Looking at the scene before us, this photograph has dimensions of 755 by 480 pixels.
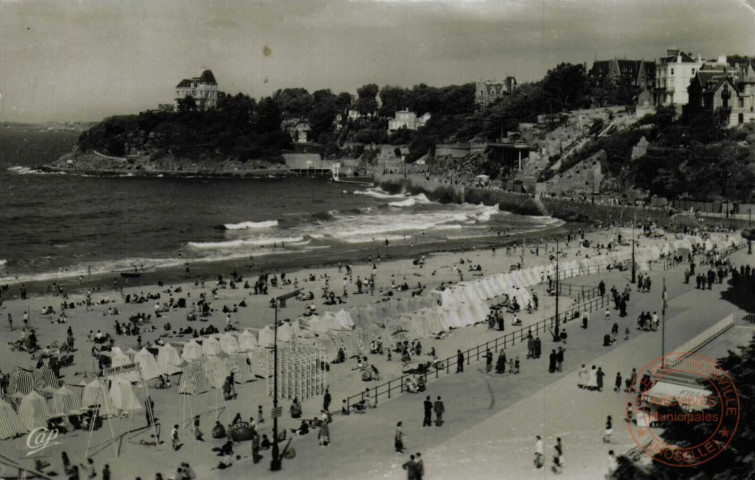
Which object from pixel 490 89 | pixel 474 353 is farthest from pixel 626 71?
pixel 474 353

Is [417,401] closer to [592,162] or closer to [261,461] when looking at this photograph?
[261,461]

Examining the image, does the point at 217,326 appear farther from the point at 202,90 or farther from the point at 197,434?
the point at 202,90

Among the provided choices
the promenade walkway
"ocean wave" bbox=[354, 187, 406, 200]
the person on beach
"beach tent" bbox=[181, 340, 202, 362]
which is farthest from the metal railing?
"ocean wave" bbox=[354, 187, 406, 200]

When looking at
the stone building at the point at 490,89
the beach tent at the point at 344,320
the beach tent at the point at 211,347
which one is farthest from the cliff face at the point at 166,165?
the beach tent at the point at 211,347

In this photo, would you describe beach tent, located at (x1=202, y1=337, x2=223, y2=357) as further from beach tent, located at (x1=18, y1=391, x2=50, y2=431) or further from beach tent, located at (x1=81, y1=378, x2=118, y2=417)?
beach tent, located at (x1=18, y1=391, x2=50, y2=431)

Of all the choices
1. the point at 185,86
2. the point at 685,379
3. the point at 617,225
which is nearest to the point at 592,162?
the point at 617,225
